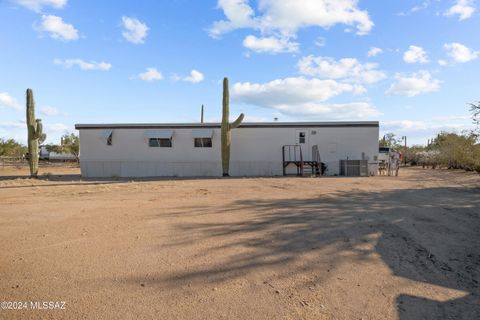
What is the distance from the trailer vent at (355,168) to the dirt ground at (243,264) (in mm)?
12717

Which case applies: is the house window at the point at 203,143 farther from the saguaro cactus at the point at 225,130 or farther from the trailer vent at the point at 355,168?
the trailer vent at the point at 355,168

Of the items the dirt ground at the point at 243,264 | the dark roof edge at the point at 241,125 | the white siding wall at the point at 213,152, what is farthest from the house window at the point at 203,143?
the dirt ground at the point at 243,264

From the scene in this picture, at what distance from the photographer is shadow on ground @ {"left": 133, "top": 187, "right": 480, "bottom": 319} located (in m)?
4.04

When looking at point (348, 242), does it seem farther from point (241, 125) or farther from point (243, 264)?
point (241, 125)

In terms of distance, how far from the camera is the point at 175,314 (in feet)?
10.7

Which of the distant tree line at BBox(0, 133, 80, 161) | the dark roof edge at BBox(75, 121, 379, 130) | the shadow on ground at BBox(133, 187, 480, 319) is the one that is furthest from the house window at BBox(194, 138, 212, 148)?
the distant tree line at BBox(0, 133, 80, 161)

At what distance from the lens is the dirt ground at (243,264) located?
3.42 metres

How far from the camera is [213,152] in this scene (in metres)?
21.8

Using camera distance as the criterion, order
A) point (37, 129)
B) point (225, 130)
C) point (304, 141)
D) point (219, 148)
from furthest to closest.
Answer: point (219, 148), point (304, 141), point (225, 130), point (37, 129)

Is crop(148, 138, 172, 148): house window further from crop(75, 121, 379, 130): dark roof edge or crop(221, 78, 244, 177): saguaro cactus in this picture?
crop(221, 78, 244, 177): saguaro cactus

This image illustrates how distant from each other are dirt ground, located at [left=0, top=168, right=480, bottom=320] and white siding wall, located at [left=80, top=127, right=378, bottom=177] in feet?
45.0

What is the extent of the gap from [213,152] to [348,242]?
1689 cm

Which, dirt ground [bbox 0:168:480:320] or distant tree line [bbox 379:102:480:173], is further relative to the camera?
distant tree line [bbox 379:102:480:173]

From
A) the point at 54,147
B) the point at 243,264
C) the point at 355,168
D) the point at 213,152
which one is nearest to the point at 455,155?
the point at 355,168
